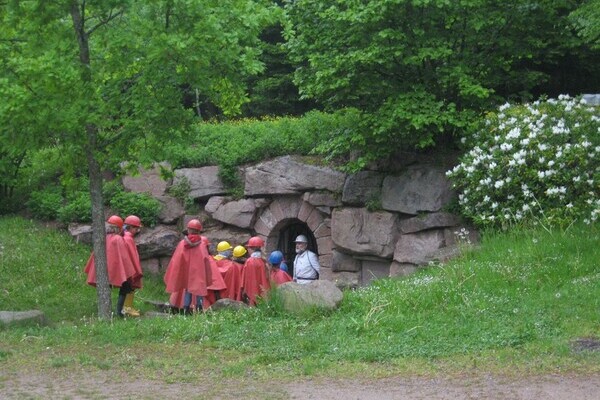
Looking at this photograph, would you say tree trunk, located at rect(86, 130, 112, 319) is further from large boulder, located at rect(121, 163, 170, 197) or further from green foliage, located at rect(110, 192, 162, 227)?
large boulder, located at rect(121, 163, 170, 197)

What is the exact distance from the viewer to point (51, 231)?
19000mm

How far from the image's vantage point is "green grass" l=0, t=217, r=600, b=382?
31.1 ft

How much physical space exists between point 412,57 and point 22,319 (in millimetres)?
7386

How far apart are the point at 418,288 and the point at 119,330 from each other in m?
3.78

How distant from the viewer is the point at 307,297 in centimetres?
1155

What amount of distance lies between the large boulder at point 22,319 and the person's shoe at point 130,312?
1.71m

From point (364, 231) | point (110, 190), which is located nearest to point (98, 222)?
point (364, 231)

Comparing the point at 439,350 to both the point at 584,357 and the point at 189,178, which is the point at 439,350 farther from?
the point at 189,178

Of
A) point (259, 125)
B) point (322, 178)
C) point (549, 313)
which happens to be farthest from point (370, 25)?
point (549, 313)

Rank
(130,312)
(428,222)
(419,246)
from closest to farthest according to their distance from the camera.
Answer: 1. (130,312)
2. (428,222)
3. (419,246)

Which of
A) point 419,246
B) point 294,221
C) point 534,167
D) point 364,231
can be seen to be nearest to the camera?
point 534,167

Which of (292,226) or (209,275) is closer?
(209,275)

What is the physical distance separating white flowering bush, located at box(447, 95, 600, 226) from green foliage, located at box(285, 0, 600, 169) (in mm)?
609

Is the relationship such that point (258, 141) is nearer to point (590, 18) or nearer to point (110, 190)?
point (110, 190)
